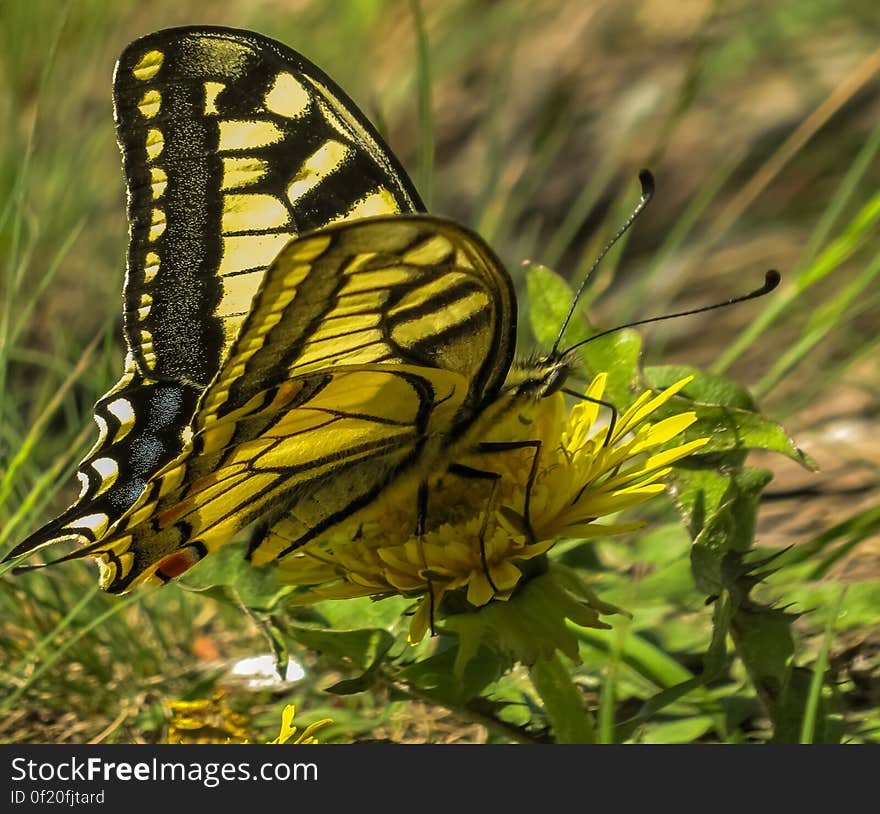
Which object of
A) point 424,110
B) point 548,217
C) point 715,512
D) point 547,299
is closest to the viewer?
point 715,512

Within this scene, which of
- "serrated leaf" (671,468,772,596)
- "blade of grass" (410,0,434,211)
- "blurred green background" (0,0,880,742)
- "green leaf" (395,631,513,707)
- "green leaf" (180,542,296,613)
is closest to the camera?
"serrated leaf" (671,468,772,596)

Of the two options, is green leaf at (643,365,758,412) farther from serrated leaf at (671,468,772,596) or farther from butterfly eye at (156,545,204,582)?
butterfly eye at (156,545,204,582)

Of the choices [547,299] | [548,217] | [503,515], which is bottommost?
[503,515]

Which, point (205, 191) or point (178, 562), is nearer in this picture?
point (178, 562)

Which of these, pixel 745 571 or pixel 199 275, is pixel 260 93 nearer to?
pixel 199 275

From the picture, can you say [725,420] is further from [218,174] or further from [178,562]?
[218,174]

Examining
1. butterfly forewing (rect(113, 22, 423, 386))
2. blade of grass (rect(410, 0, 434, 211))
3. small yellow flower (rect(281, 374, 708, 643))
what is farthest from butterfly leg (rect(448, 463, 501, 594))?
blade of grass (rect(410, 0, 434, 211))

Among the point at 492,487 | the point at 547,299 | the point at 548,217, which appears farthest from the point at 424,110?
the point at 548,217

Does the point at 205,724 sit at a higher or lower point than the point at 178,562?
lower
